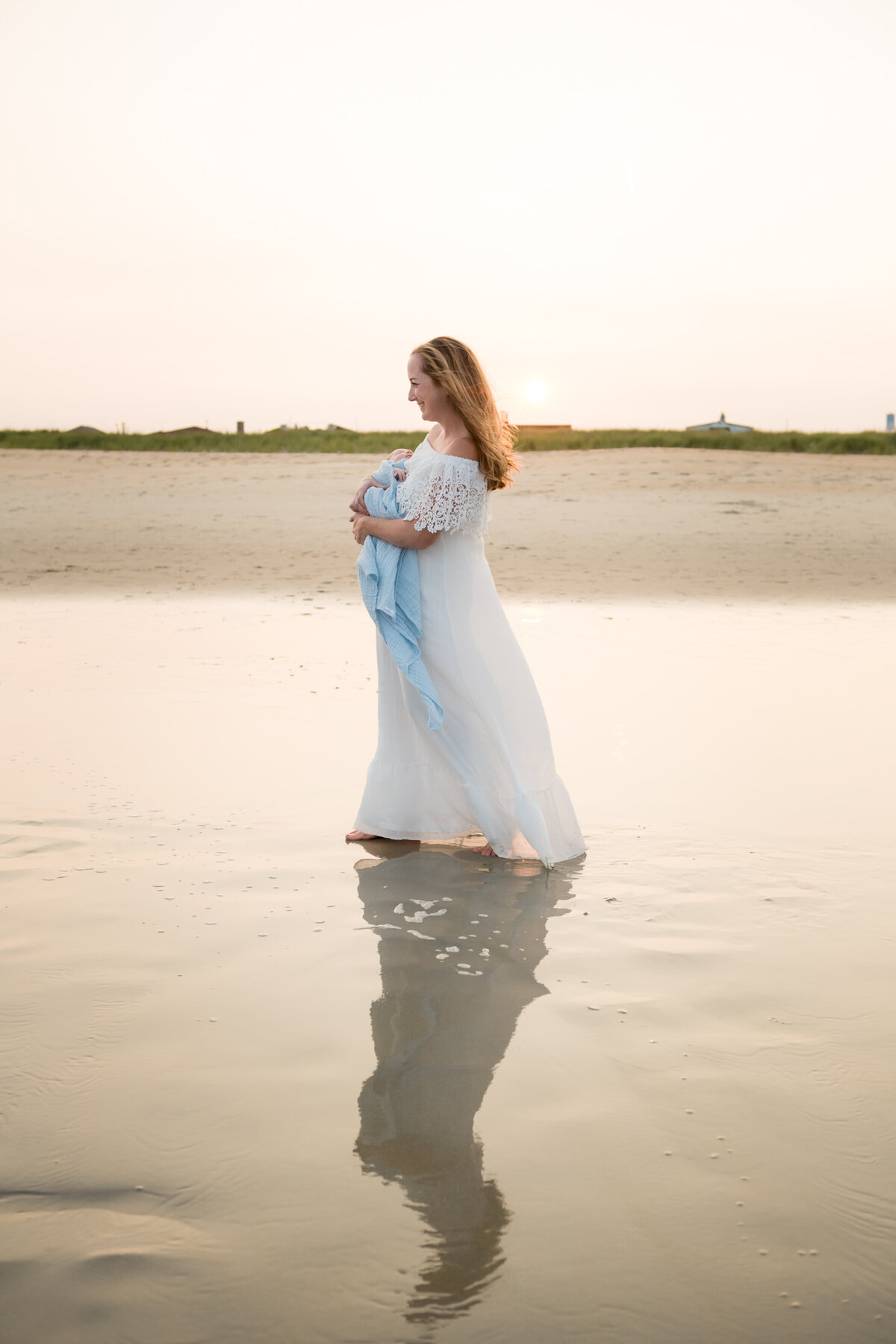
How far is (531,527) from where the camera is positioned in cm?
1642

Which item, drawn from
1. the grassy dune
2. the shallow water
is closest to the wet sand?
the shallow water

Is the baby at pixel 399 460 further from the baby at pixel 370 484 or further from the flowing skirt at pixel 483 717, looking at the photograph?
the flowing skirt at pixel 483 717

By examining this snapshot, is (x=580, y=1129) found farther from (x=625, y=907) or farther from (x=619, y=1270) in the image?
(x=625, y=907)

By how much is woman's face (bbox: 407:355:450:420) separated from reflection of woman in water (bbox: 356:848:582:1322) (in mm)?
1633

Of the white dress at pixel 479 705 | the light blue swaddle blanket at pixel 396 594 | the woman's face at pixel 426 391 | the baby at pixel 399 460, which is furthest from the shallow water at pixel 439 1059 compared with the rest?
the woman's face at pixel 426 391

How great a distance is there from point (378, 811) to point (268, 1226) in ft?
7.32

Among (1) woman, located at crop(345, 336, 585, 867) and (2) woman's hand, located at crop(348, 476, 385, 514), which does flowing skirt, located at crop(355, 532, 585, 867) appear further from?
(2) woman's hand, located at crop(348, 476, 385, 514)

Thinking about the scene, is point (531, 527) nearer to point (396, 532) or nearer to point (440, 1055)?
point (396, 532)

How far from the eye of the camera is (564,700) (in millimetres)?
6652

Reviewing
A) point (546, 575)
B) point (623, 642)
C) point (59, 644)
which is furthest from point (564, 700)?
point (546, 575)

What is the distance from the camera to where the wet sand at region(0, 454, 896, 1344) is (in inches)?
72.6

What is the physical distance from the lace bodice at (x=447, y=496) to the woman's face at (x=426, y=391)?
154mm

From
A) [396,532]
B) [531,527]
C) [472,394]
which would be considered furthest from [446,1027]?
[531,527]

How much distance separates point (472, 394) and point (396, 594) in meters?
0.77
